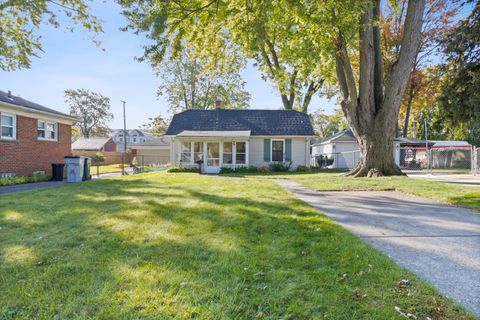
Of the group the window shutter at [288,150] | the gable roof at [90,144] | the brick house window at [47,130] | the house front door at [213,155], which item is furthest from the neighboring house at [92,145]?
the window shutter at [288,150]

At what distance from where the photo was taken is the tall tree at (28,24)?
12938 mm

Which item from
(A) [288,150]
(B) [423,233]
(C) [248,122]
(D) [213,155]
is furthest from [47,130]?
(B) [423,233]

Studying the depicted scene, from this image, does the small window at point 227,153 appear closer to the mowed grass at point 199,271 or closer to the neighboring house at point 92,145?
the mowed grass at point 199,271

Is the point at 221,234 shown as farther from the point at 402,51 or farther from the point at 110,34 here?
A: the point at 110,34

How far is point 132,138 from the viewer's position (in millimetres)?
70250

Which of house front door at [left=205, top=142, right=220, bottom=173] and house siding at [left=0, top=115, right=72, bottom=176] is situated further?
house front door at [left=205, top=142, right=220, bottom=173]

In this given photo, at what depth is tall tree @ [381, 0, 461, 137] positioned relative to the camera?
21.5m

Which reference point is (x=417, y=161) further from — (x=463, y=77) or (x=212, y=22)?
(x=212, y=22)

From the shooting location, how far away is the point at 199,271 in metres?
2.67

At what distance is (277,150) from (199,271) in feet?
59.2

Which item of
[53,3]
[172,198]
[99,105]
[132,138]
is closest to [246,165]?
[172,198]

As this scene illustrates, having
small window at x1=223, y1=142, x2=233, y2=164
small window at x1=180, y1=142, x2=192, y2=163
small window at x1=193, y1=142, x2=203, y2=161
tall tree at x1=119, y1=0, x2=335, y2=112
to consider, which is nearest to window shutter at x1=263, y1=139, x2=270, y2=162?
small window at x1=223, y1=142, x2=233, y2=164

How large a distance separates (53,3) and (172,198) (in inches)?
487

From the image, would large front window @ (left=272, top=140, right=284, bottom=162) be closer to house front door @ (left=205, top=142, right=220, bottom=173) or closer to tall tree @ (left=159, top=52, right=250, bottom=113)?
house front door @ (left=205, top=142, right=220, bottom=173)
